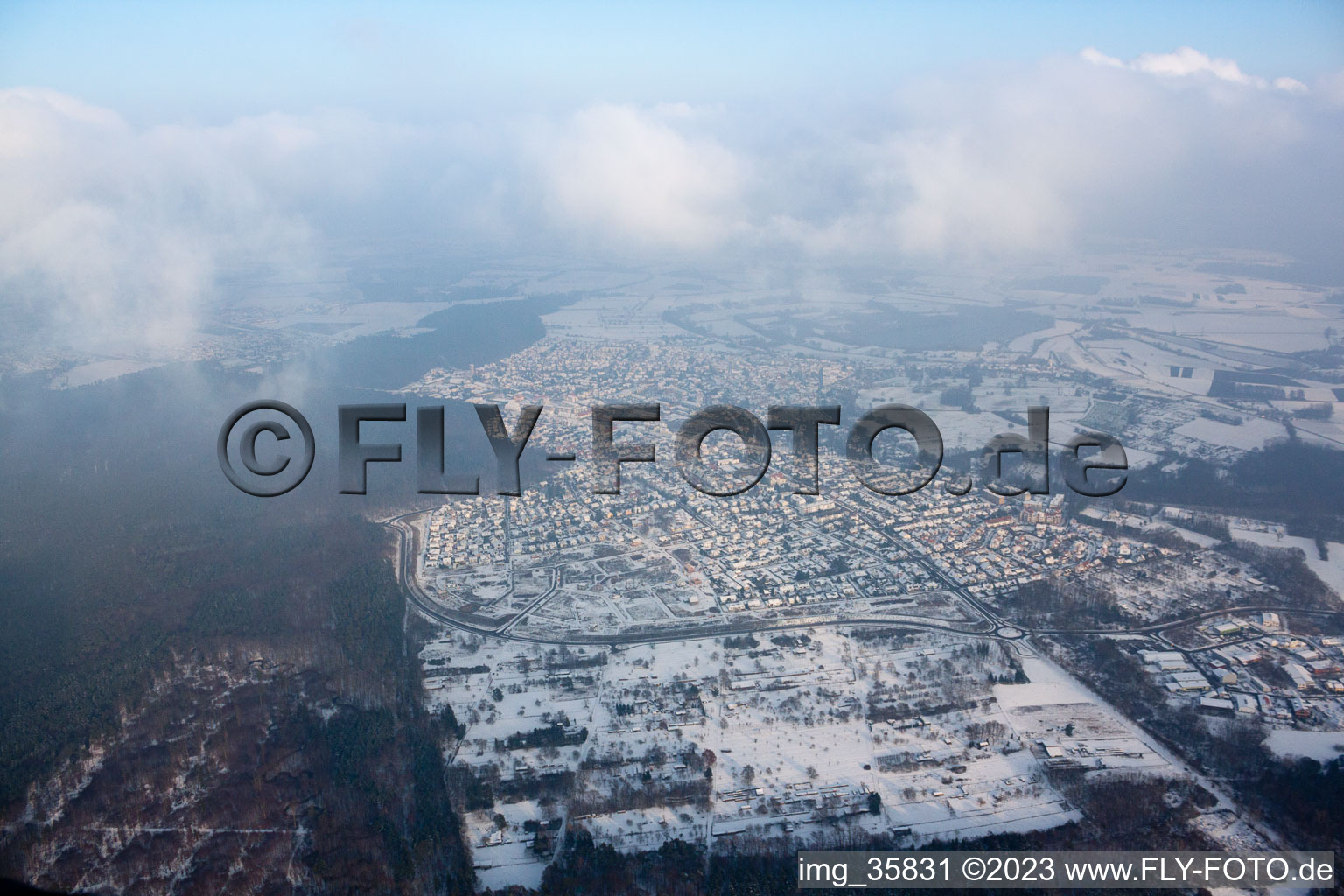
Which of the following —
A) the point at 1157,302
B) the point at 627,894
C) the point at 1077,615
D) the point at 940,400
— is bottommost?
the point at 627,894

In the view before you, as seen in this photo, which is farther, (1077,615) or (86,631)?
(1077,615)

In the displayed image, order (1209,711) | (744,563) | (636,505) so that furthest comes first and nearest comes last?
1. (636,505)
2. (744,563)
3. (1209,711)

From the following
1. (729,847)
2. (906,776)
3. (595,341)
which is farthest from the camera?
(595,341)

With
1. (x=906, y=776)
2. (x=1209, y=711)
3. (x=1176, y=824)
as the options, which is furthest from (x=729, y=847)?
(x=1209, y=711)

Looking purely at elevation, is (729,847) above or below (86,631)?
below

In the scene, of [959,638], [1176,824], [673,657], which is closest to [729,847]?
[673,657]

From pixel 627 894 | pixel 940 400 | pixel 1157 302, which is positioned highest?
pixel 1157 302

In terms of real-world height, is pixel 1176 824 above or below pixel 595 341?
below

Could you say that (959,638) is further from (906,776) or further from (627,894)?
(627,894)

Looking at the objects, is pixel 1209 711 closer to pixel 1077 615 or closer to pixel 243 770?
pixel 1077 615
